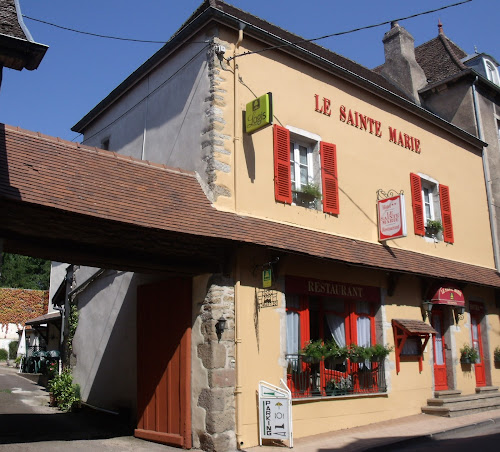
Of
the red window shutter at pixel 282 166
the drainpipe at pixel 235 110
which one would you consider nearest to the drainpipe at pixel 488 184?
the red window shutter at pixel 282 166

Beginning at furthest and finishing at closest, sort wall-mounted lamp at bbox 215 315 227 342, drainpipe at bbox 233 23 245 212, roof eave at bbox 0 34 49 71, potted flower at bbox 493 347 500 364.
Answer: potted flower at bbox 493 347 500 364 < drainpipe at bbox 233 23 245 212 < wall-mounted lamp at bbox 215 315 227 342 < roof eave at bbox 0 34 49 71

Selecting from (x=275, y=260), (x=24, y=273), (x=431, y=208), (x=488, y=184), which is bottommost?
(x=275, y=260)

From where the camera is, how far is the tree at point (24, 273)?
41.8 meters

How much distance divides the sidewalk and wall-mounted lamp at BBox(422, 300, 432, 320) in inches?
81.9

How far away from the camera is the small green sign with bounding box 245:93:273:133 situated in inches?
341

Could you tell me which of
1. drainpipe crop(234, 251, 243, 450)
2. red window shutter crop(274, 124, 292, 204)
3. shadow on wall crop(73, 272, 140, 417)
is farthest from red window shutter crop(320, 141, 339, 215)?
shadow on wall crop(73, 272, 140, 417)

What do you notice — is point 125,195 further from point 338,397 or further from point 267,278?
point 338,397

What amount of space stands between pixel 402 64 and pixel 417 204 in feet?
19.4

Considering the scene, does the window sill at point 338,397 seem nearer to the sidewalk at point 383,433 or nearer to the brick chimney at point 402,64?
the sidewalk at point 383,433

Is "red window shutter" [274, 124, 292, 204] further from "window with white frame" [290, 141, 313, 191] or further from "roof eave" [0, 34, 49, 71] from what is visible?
"roof eave" [0, 34, 49, 71]

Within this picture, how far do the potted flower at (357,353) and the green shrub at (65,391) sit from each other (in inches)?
235

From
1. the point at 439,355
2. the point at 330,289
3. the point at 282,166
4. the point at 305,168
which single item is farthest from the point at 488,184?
the point at 282,166

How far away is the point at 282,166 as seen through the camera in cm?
954

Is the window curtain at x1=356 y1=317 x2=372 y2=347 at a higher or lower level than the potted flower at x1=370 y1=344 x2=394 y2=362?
higher
